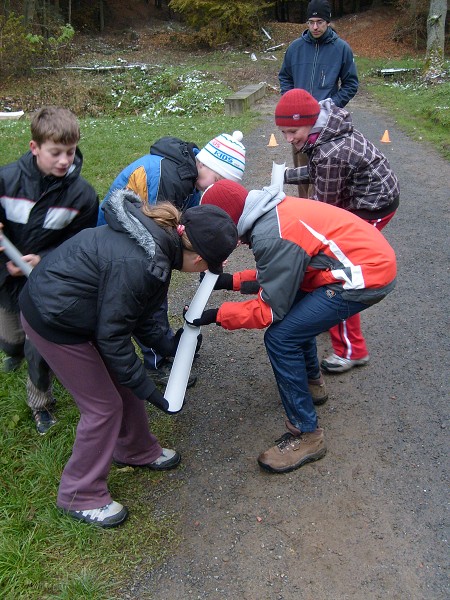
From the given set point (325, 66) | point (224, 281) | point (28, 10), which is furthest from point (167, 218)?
point (28, 10)

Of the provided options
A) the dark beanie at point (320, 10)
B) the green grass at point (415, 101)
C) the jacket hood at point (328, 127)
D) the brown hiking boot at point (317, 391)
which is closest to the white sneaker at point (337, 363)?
the brown hiking boot at point (317, 391)

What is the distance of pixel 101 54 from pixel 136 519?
2329 centimetres

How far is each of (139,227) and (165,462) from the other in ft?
4.58

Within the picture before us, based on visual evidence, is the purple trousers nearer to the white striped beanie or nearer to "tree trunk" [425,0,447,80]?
the white striped beanie

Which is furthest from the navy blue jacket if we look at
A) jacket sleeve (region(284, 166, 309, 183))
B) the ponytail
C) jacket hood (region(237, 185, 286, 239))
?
the ponytail

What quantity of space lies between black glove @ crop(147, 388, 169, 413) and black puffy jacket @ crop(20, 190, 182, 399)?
0.16m

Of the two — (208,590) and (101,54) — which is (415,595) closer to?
(208,590)

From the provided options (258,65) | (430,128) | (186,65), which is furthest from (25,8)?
(430,128)

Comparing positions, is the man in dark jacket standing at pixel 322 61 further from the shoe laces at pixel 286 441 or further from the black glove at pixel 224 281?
the shoe laces at pixel 286 441

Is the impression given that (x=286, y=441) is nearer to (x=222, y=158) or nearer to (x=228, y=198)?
(x=228, y=198)

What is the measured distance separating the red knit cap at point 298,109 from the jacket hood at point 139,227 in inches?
56.6

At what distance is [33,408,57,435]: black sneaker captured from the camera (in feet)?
11.2

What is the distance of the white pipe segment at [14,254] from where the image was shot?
9.57ft

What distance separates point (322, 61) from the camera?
564 centimetres
